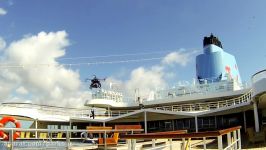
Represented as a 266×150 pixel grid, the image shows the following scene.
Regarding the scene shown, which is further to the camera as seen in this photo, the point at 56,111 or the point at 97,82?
the point at 97,82

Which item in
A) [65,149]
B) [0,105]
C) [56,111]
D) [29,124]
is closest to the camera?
[65,149]

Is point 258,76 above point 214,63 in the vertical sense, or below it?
below

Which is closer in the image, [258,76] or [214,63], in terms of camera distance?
[258,76]

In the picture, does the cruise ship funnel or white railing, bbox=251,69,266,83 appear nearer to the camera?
white railing, bbox=251,69,266,83

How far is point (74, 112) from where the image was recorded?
32.5 meters

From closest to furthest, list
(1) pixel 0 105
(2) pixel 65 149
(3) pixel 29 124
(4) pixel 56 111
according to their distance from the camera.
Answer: (2) pixel 65 149
(1) pixel 0 105
(3) pixel 29 124
(4) pixel 56 111

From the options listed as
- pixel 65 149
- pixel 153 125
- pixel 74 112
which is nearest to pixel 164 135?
pixel 65 149

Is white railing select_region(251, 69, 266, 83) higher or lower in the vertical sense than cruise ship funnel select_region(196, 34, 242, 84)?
lower

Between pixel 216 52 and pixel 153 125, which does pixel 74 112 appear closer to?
pixel 153 125

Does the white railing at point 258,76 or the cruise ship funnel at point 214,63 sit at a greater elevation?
the cruise ship funnel at point 214,63

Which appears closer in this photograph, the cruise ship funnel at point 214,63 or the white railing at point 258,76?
the white railing at point 258,76

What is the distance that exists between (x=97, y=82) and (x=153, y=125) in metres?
8.09

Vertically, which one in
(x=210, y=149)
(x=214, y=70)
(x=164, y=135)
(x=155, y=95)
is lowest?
(x=210, y=149)

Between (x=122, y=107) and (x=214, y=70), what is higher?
(x=214, y=70)
